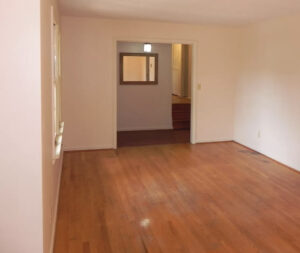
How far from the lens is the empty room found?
5.92 ft

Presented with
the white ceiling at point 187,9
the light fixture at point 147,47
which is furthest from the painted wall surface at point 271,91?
the light fixture at point 147,47

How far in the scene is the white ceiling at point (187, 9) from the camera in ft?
13.1

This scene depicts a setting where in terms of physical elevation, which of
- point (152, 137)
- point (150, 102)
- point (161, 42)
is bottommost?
point (152, 137)

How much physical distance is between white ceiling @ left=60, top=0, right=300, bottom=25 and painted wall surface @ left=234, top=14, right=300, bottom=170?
345mm

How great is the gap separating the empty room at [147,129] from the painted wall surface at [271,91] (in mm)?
24

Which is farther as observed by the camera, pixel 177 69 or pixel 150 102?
pixel 177 69

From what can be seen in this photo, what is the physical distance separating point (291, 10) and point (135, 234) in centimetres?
358

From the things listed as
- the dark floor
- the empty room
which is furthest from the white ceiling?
the dark floor

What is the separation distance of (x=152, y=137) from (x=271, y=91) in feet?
8.75

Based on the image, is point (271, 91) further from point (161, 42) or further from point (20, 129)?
point (20, 129)

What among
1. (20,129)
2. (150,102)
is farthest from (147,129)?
(20,129)

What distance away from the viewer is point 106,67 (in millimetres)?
5527

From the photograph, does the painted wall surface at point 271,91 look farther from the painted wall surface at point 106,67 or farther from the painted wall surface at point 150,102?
the painted wall surface at point 150,102

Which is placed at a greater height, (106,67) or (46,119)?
(106,67)
